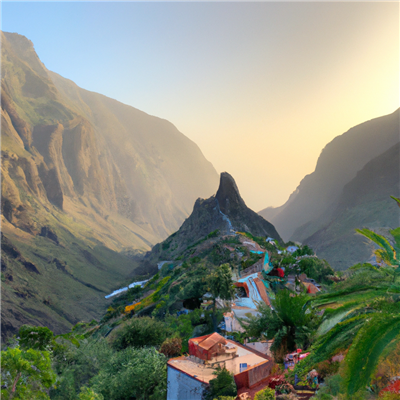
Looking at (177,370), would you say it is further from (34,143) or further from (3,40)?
(3,40)

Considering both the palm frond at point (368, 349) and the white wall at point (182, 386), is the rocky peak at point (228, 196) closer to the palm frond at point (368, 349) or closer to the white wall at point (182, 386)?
the white wall at point (182, 386)

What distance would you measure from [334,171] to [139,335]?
178012 millimetres

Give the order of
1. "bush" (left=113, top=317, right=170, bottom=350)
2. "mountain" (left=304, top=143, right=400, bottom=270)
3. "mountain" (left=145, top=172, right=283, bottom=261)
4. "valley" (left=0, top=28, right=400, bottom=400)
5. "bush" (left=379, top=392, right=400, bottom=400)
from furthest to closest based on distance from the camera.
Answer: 1. "mountain" (left=145, top=172, right=283, bottom=261)
2. "mountain" (left=304, top=143, right=400, bottom=270)
3. "bush" (left=113, top=317, right=170, bottom=350)
4. "valley" (left=0, top=28, right=400, bottom=400)
5. "bush" (left=379, top=392, right=400, bottom=400)

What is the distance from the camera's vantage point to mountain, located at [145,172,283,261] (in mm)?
81863

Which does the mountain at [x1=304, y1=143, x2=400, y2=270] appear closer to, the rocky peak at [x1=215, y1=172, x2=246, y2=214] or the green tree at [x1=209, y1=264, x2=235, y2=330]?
the rocky peak at [x1=215, y1=172, x2=246, y2=214]

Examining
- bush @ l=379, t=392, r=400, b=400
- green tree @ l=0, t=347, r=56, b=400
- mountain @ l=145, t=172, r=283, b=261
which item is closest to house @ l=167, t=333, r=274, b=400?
green tree @ l=0, t=347, r=56, b=400

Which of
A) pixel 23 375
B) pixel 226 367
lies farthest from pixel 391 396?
pixel 23 375

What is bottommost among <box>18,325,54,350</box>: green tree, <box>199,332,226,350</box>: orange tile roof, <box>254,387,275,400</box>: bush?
<box>18,325,54,350</box>: green tree

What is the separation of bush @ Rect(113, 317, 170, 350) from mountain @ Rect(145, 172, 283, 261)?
54733 millimetres

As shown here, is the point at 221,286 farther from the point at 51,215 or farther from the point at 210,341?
the point at 51,215

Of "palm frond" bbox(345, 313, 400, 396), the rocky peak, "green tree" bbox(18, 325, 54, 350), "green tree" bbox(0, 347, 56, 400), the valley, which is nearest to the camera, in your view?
"palm frond" bbox(345, 313, 400, 396)

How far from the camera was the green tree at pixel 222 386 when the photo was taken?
538 inches

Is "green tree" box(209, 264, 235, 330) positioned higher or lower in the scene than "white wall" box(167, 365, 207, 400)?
higher

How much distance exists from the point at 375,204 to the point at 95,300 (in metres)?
82.2
